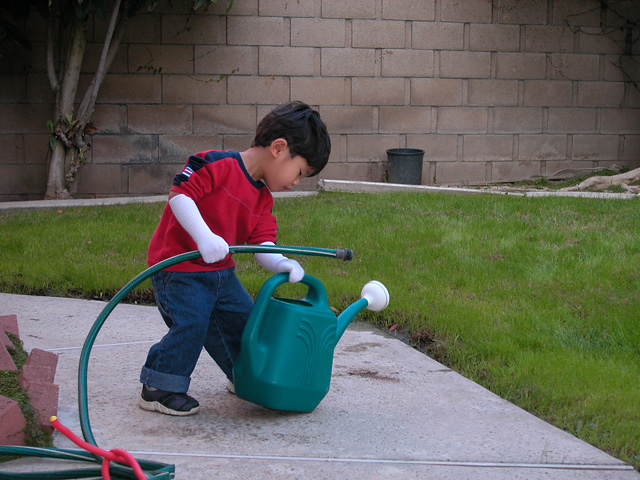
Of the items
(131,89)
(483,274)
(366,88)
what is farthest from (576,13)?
(483,274)

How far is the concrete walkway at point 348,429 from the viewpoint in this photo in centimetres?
188

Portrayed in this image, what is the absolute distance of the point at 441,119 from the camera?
27.9 ft

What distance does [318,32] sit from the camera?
8.01 m

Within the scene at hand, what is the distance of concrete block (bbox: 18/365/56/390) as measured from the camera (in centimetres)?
205

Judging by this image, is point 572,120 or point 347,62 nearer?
point 347,62

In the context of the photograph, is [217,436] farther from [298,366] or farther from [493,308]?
[493,308]

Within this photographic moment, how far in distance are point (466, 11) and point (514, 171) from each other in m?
2.00

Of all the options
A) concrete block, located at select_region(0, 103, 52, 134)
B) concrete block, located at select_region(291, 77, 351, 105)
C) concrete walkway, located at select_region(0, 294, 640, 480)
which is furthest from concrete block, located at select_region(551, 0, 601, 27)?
concrete walkway, located at select_region(0, 294, 640, 480)

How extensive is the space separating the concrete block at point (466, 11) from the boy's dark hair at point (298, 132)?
656 cm

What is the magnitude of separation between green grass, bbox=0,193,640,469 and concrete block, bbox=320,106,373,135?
6.86 feet

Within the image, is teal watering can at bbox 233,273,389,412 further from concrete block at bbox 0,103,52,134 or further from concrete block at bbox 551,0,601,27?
concrete block at bbox 551,0,601,27

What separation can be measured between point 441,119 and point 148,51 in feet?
11.2

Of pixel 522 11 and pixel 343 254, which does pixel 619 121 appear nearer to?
pixel 522 11

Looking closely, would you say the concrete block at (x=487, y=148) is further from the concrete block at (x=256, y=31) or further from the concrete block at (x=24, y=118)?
the concrete block at (x=24, y=118)
